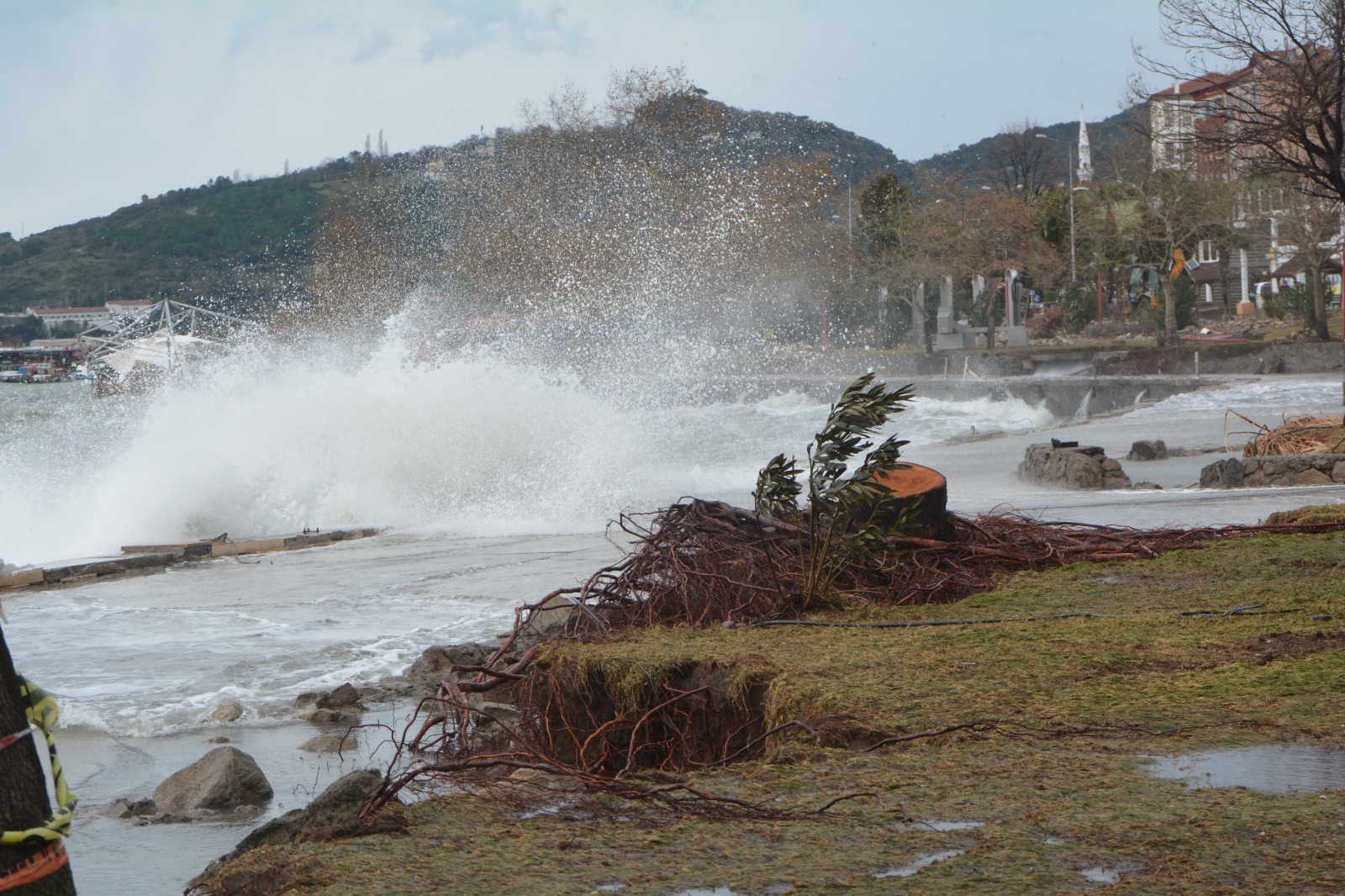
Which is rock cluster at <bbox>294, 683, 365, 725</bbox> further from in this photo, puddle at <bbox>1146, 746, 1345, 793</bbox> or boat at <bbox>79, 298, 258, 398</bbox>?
boat at <bbox>79, 298, 258, 398</bbox>

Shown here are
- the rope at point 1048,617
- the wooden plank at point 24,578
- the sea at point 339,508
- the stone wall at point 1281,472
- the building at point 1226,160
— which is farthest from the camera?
the building at point 1226,160

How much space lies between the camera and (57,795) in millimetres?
2830

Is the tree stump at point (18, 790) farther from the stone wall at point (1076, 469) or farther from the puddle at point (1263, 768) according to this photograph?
the stone wall at point (1076, 469)

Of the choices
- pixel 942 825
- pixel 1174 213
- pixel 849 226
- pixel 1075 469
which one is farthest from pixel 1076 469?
pixel 849 226

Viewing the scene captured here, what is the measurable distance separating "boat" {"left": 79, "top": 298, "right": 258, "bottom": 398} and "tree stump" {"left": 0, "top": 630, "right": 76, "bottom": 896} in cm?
5680

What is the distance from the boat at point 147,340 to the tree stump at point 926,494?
52.5m

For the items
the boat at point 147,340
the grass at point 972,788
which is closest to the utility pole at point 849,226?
the boat at point 147,340

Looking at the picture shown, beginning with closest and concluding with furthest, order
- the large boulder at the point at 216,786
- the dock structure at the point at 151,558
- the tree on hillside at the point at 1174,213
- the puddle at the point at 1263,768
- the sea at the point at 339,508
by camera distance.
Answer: the puddle at the point at 1263,768
the large boulder at the point at 216,786
the sea at the point at 339,508
the dock structure at the point at 151,558
the tree on hillside at the point at 1174,213

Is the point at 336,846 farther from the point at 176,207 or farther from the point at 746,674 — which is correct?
the point at 176,207

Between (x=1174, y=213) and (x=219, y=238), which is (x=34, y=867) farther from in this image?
(x=219, y=238)

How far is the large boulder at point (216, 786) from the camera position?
19.4ft

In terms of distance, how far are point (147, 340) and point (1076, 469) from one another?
206 feet

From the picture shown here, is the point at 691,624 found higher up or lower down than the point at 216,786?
higher up

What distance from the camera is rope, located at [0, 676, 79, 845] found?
2625mm
